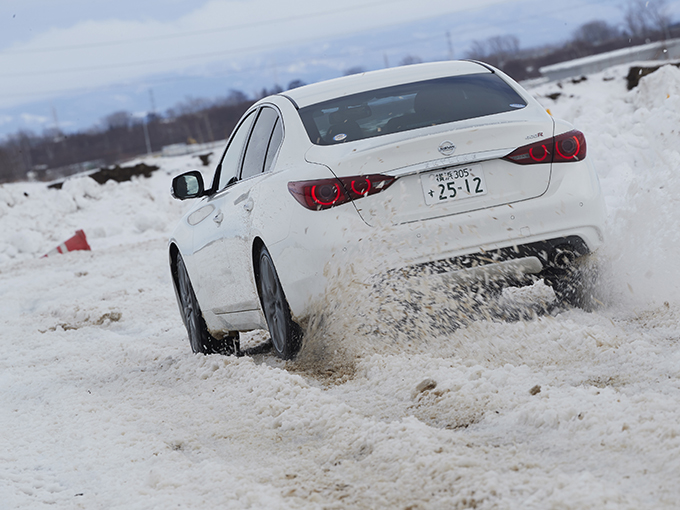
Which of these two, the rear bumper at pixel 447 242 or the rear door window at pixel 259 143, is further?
the rear door window at pixel 259 143

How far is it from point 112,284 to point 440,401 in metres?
9.01

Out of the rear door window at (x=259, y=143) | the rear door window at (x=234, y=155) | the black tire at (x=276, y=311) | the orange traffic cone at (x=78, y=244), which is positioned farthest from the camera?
the orange traffic cone at (x=78, y=244)

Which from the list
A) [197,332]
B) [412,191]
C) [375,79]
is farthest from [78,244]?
[412,191]

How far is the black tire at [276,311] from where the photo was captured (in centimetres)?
479

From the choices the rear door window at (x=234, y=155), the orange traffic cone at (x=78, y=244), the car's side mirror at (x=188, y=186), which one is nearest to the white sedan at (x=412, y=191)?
the rear door window at (x=234, y=155)

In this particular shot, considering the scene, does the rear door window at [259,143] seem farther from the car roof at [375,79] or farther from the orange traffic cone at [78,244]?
the orange traffic cone at [78,244]

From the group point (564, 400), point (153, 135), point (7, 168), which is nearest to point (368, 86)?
point (564, 400)

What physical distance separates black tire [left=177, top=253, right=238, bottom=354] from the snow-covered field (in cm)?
22

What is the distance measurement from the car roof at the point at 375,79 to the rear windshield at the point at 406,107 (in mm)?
58

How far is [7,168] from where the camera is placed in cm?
5881

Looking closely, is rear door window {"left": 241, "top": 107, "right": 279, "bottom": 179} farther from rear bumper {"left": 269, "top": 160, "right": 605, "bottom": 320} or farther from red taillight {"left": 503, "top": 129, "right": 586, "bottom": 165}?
red taillight {"left": 503, "top": 129, "right": 586, "bottom": 165}

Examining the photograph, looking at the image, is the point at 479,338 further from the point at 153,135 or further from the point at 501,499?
the point at 153,135

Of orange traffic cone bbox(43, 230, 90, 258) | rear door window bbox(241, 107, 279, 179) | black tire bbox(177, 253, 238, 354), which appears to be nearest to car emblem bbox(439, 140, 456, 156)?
rear door window bbox(241, 107, 279, 179)

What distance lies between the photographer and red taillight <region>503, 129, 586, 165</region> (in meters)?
4.57
